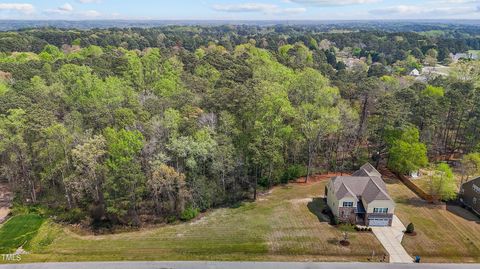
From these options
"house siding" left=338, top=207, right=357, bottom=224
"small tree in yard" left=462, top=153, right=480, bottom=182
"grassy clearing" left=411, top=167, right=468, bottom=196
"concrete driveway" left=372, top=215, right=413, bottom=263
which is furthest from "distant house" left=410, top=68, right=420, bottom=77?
"house siding" left=338, top=207, right=357, bottom=224

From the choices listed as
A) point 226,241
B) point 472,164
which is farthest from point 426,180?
point 226,241

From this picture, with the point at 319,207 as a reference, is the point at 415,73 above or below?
above

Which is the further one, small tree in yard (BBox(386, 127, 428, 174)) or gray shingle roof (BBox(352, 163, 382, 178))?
small tree in yard (BBox(386, 127, 428, 174))

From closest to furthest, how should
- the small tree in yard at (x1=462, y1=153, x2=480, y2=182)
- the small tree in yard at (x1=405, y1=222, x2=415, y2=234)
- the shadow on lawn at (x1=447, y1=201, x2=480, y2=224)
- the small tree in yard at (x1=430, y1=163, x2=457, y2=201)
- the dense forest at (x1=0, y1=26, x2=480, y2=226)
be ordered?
the small tree in yard at (x1=405, y1=222, x2=415, y2=234)
the dense forest at (x1=0, y1=26, x2=480, y2=226)
the shadow on lawn at (x1=447, y1=201, x2=480, y2=224)
the small tree in yard at (x1=430, y1=163, x2=457, y2=201)
the small tree in yard at (x1=462, y1=153, x2=480, y2=182)

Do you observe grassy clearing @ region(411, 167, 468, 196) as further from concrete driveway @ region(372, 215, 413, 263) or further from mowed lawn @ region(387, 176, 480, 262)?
concrete driveway @ region(372, 215, 413, 263)

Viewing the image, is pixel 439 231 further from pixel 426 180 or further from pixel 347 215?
pixel 426 180

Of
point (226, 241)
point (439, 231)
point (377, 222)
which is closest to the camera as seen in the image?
point (226, 241)

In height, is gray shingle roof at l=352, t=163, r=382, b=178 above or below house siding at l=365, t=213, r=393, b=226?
above

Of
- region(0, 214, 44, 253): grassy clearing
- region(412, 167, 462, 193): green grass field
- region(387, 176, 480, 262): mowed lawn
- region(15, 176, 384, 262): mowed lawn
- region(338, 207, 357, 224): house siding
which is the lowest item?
region(0, 214, 44, 253): grassy clearing

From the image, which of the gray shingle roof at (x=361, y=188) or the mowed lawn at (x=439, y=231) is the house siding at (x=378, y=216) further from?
the mowed lawn at (x=439, y=231)
